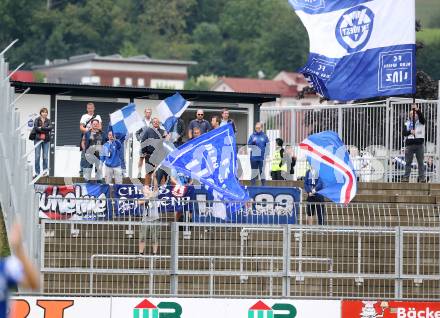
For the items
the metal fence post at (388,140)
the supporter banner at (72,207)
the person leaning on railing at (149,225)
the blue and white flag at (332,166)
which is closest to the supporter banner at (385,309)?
the person leaning on railing at (149,225)

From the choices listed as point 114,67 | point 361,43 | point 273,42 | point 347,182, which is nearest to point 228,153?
point 347,182

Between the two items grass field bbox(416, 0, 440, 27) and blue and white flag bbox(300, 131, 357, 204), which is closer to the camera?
blue and white flag bbox(300, 131, 357, 204)

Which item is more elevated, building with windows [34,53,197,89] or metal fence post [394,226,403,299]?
building with windows [34,53,197,89]

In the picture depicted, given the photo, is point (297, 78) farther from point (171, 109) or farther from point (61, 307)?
point (61, 307)

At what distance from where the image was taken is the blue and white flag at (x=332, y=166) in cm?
2756

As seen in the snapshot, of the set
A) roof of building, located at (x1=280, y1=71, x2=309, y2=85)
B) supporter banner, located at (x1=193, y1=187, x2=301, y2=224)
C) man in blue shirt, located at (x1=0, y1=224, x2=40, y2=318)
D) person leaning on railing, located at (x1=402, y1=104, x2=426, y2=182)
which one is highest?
roof of building, located at (x1=280, y1=71, x2=309, y2=85)

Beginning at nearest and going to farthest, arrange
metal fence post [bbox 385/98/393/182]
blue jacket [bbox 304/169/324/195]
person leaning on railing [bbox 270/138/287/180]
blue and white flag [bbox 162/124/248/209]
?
blue and white flag [bbox 162/124/248/209] → blue jacket [bbox 304/169/324/195] → person leaning on railing [bbox 270/138/287/180] → metal fence post [bbox 385/98/393/182]

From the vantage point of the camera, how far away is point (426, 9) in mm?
147750

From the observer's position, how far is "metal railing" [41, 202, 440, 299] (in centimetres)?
2386

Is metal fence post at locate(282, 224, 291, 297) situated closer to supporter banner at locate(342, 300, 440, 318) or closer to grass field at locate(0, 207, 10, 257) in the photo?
supporter banner at locate(342, 300, 440, 318)

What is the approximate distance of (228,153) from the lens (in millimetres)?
26641

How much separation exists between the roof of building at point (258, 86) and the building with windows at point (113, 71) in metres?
6.14

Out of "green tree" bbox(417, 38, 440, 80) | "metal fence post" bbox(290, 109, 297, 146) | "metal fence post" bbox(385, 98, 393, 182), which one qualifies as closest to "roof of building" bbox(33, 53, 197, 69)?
"green tree" bbox(417, 38, 440, 80)

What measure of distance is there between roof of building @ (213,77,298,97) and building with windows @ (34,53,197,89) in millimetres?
6144
